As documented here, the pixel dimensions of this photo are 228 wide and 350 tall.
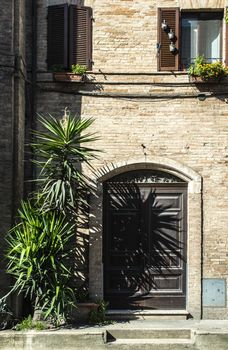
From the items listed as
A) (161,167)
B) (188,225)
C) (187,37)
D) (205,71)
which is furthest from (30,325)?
(187,37)

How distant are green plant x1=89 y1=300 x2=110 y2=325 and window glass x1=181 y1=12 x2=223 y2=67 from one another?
202 inches

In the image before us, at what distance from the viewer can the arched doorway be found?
1292 cm

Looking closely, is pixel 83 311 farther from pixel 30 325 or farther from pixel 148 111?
pixel 148 111

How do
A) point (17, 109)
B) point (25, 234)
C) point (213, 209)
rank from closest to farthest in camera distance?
point (25, 234), point (17, 109), point (213, 209)

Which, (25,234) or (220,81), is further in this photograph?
(220,81)

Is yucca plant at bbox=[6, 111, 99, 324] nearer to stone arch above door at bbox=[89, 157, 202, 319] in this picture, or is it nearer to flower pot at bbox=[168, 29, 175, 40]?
stone arch above door at bbox=[89, 157, 202, 319]

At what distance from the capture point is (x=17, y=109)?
12078 millimetres

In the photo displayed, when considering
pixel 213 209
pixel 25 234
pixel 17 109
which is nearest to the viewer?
pixel 25 234

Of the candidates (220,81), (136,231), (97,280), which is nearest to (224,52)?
(220,81)

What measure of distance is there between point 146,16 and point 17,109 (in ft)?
11.0

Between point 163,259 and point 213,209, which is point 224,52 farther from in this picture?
point 163,259

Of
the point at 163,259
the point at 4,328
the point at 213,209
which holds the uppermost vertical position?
the point at 213,209

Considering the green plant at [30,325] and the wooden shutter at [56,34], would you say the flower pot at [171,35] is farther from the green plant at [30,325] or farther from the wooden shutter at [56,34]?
the green plant at [30,325]

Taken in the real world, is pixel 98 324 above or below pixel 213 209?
below
